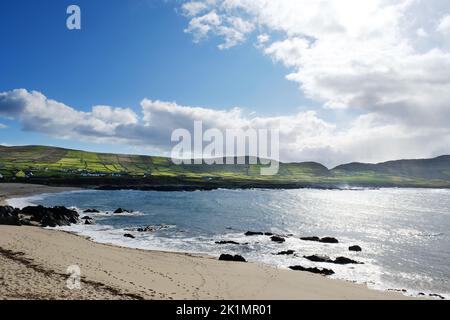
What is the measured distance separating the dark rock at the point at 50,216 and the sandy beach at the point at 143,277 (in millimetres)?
20025

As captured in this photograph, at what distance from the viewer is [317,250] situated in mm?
45031

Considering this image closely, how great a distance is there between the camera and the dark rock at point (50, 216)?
57.3 m

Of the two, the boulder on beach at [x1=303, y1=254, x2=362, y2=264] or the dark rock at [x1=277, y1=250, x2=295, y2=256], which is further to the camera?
the dark rock at [x1=277, y1=250, x2=295, y2=256]

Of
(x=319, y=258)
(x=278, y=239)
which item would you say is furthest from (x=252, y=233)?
(x=319, y=258)

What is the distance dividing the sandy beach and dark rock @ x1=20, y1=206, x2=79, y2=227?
65.7ft

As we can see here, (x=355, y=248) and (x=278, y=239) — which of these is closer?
(x=355, y=248)

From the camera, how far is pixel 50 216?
58938 millimetres

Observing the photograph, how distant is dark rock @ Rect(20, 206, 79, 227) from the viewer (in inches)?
2254

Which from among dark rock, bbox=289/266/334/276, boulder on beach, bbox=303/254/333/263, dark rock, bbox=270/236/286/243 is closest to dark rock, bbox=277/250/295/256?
boulder on beach, bbox=303/254/333/263

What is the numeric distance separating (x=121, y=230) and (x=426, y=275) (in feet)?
135

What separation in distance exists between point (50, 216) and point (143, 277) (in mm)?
40082

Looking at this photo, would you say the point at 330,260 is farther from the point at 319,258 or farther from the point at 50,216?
the point at 50,216

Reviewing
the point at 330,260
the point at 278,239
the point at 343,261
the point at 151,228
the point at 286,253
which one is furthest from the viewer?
the point at 151,228

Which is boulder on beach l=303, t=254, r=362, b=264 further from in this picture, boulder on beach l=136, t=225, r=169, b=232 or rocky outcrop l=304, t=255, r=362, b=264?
boulder on beach l=136, t=225, r=169, b=232
